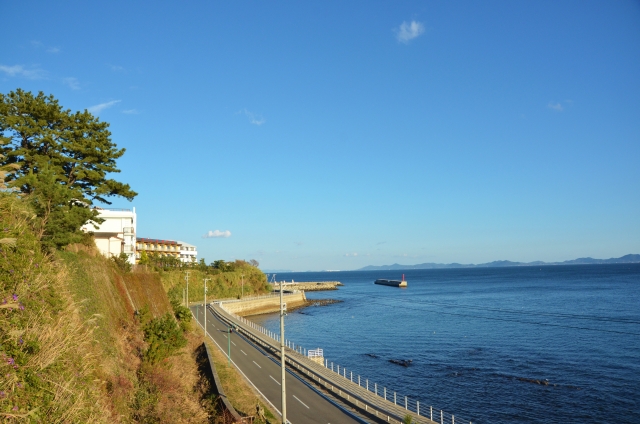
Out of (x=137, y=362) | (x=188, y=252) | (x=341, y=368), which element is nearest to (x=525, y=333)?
(x=341, y=368)

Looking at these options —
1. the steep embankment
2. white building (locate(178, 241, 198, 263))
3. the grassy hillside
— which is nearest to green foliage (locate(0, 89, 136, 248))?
the steep embankment

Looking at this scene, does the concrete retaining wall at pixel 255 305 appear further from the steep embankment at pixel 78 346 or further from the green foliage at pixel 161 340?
the green foliage at pixel 161 340

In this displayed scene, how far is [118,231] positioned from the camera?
2518 inches

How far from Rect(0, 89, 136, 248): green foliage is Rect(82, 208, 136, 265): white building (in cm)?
2248

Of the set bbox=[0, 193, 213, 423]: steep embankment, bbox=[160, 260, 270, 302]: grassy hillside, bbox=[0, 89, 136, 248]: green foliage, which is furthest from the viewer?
bbox=[160, 260, 270, 302]: grassy hillside

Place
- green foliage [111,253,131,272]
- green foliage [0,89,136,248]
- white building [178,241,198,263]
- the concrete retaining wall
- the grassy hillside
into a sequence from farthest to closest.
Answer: white building [178,241,198,263], the concrete retaining wall, the grassy hillside, green foliage [111,253,131,272], green foliage [0,89,136,248]

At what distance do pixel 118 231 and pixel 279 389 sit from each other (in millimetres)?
41472

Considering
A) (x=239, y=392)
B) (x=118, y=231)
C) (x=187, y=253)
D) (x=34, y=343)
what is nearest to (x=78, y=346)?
(x=34, y=343)

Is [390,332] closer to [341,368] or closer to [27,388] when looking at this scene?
[341,368]

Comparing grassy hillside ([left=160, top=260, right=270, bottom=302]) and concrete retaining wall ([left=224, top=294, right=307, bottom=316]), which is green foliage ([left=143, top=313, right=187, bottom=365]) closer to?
grassy hillside ([left=160, top=260, right=270, bottom=302])

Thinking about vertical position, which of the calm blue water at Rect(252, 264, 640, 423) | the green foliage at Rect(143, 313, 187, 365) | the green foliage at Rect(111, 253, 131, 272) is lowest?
the calm blue water at Rect(252, 264, 640, 423)

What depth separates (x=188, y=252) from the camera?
160 meters

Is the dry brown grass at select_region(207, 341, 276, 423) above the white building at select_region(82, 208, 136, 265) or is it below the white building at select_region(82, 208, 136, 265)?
below

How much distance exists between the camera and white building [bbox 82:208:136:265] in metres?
59.3
